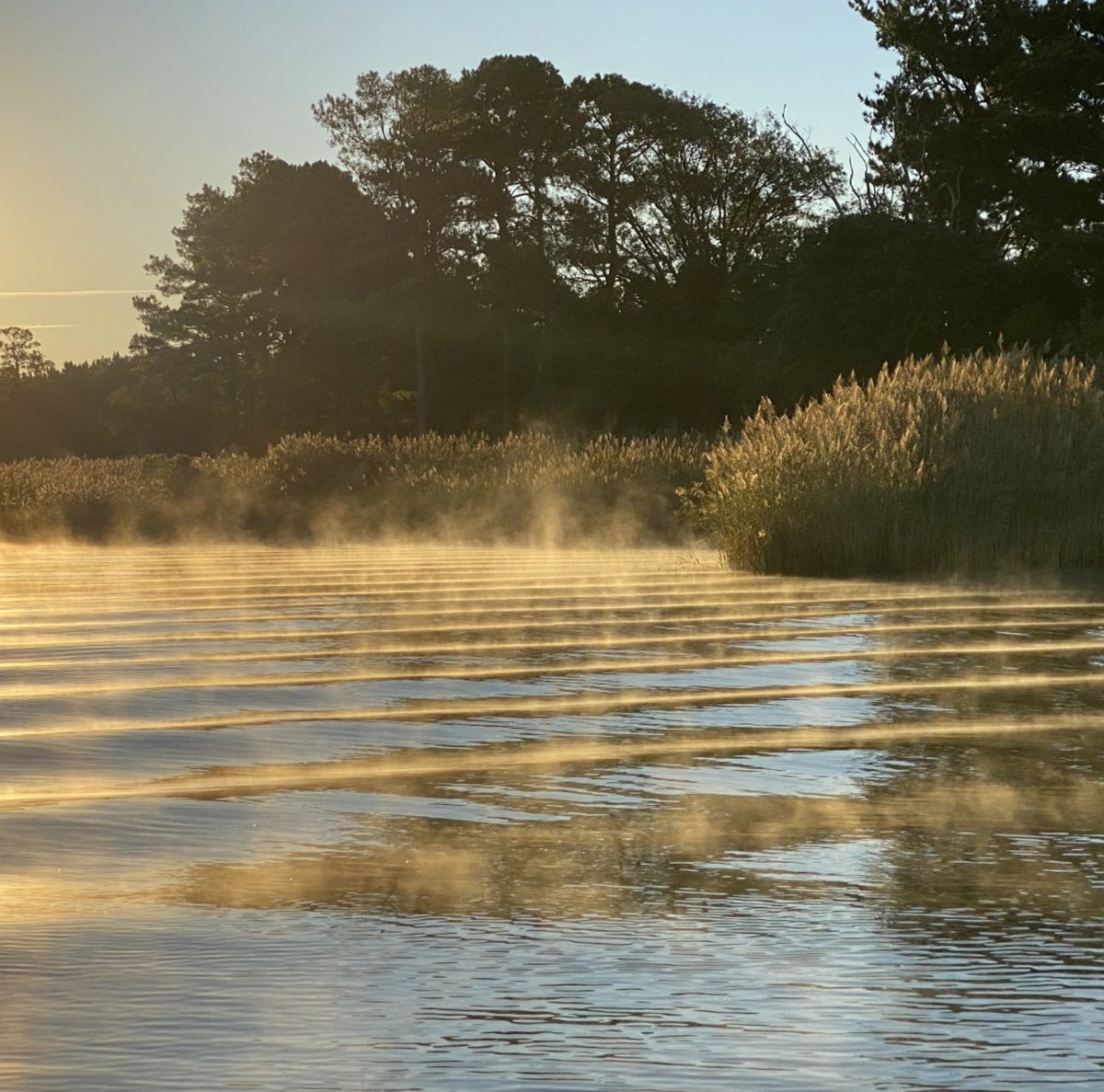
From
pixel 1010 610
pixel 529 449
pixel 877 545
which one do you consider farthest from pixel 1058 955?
pixel 529 449

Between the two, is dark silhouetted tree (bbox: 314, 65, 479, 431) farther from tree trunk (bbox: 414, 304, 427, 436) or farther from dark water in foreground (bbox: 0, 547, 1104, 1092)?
dark water in foreground (bbox: 0, 547, 1104, 1092)

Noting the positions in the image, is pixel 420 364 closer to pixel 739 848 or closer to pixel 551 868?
pixel 739 848

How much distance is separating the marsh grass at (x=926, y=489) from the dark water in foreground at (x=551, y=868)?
5.38 m

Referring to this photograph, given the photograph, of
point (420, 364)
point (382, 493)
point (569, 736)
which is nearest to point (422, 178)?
point (420, 364)

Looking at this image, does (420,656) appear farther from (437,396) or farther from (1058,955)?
(437,396)

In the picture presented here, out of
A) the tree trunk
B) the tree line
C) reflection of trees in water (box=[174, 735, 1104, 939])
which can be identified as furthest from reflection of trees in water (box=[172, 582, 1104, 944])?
the tree trunk

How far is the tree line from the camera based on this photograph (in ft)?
137

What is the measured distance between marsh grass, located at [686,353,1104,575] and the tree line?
2242cm

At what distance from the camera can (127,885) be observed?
3535 millimetres

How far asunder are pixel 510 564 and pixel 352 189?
151 feet

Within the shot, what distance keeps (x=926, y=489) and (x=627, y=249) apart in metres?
42.0

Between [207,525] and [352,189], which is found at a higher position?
[352,189]

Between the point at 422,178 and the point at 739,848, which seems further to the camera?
the point at 422,178

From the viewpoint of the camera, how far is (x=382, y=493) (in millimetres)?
23047
